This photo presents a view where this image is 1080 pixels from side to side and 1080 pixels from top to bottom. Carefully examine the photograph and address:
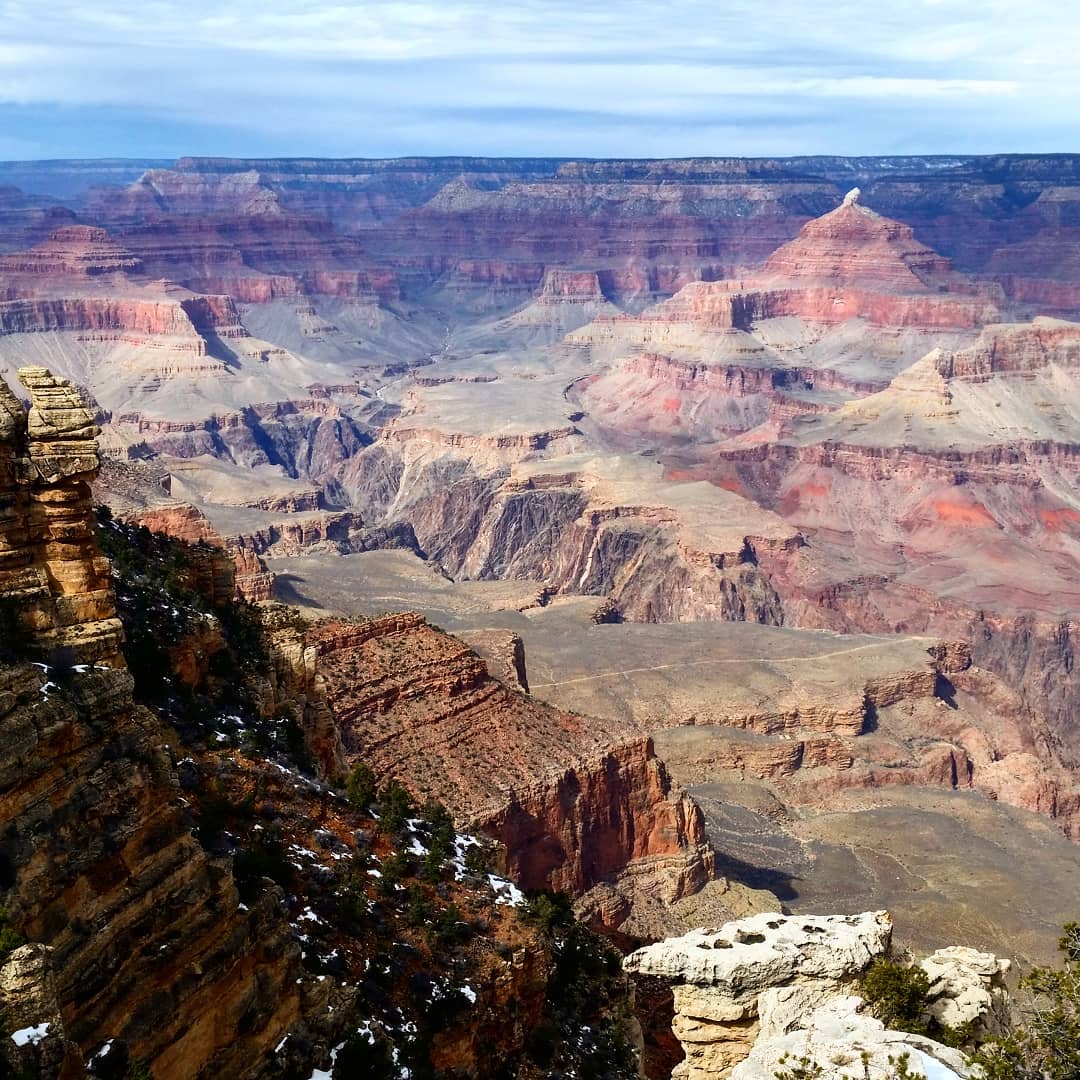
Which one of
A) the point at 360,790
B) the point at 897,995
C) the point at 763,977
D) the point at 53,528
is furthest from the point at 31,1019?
the point at 360,790

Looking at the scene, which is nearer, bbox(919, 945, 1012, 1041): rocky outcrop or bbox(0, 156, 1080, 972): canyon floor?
bbox(919, 945, 1012, 1041): rocky outcrop

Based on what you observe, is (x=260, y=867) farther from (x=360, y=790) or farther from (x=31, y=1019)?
(x=360, y=790)

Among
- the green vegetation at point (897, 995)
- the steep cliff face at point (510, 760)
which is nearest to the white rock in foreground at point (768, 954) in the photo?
the green vegetation at point (897, 995)

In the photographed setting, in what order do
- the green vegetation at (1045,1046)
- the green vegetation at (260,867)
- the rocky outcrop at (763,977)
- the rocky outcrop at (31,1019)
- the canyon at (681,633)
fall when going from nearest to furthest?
the rocky outcrop at (31,1019) < the green vegetation at (1045,1046) < the green vegetation at (260,867) < the rocky outcrop at (763,977) < the canyon at (681,633)

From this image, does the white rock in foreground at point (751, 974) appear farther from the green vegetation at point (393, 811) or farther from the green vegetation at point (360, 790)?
the green vegetation at point (360, 790)

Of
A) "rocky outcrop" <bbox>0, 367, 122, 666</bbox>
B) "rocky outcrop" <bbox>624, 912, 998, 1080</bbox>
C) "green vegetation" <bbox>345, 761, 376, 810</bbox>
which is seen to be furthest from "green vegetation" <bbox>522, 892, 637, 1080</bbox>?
"rocky outcrop" <bbox>0, 367, 122, 666</bbox>

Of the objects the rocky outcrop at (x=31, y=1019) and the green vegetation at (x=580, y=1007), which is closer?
the rocky outcrop at (x=31, y=1019)

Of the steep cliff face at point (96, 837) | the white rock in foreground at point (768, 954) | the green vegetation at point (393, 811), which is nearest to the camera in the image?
the steep cliff face at point (96, 837)

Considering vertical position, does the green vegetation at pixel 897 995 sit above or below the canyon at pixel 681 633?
above

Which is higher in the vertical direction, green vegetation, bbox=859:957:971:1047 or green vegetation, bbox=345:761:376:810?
green vegetation, bbox=859:957:971:1047

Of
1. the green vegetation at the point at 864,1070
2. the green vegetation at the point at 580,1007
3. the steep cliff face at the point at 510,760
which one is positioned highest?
the green vegetation at the point at 864,1070

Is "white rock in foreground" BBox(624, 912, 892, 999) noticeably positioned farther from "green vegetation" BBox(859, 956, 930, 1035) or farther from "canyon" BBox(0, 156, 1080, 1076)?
"canyon" BBox(0, 156, 1080, 1076)
